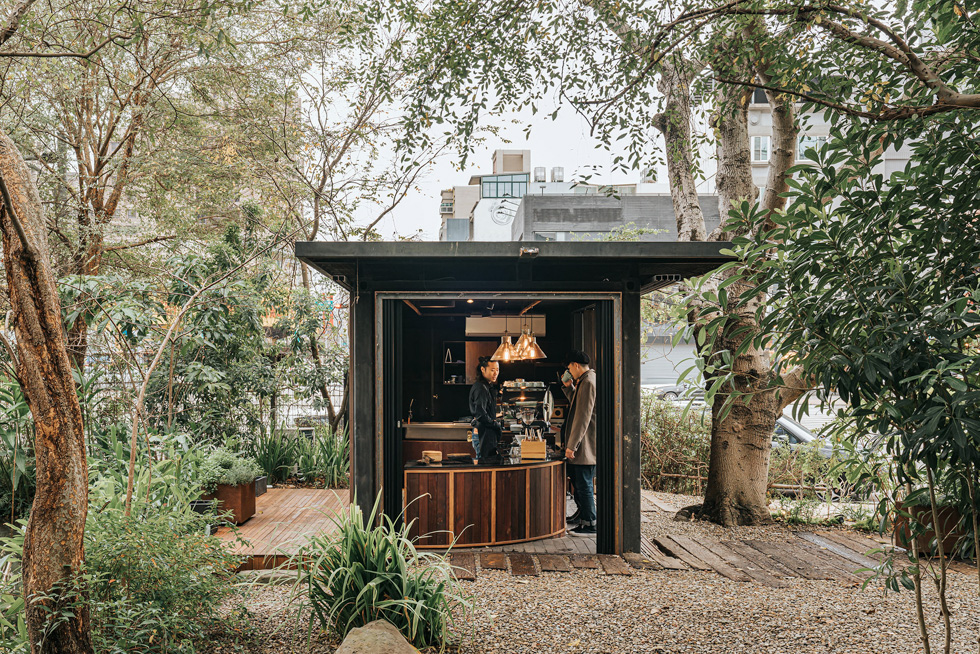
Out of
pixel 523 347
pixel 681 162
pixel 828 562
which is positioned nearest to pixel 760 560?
pixel 828 562

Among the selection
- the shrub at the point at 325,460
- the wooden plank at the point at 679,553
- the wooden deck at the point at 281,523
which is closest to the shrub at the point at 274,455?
the shrub at the point at 325,460

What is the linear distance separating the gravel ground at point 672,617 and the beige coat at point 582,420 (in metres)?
1.58

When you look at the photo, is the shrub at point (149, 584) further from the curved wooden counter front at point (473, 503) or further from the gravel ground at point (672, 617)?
the curved wooden counter front at point (473, 503)

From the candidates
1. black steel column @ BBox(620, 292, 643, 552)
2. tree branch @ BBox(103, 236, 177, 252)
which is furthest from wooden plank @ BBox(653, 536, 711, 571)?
tree branch @ BBox(103, 236, 177, 252)

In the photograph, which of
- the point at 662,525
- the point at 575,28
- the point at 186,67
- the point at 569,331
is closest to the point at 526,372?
the point at 569,331

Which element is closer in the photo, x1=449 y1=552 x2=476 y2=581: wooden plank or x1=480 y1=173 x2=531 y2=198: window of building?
x1=449 y1=552 x2=476 y2=581: wooden plank

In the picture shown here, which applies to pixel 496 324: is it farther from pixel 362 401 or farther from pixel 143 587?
pixel 143 587

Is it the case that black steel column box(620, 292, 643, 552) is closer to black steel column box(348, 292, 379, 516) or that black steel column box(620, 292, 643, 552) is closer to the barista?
the barista

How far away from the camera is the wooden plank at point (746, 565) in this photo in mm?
5254

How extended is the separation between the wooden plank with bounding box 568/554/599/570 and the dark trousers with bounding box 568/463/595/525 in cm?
111

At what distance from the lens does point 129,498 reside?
3.67 m

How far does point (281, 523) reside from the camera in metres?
6.31

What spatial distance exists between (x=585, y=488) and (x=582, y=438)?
64 cm

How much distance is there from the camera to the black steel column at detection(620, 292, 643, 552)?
5996mm
